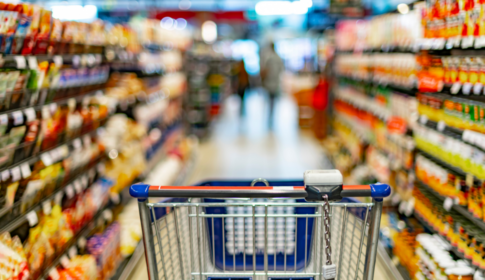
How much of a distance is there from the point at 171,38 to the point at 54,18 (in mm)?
3886

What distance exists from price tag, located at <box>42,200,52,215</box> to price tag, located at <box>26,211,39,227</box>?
0.11m

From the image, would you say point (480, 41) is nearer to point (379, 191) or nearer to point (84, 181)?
point (379, 191)

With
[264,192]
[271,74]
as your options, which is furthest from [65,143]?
[271,74]

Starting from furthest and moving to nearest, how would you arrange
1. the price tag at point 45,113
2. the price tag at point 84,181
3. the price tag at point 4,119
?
the price tag at point 84,181, the price tag at point 45,113, the price tag at point 4,119

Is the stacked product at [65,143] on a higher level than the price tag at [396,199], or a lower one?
higher

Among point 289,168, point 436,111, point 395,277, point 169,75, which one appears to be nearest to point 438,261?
point 395,277

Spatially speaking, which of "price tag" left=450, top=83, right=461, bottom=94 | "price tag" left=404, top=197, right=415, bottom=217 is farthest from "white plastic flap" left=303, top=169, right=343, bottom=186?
"price tag" left=404, top=197, right=415, bottom=217

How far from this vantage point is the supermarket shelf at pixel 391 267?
2.84 meters

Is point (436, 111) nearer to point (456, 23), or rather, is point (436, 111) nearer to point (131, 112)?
point (456, 23)

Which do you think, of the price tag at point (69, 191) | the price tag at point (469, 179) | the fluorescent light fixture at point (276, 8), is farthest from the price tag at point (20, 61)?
the fluorescent light fixture at point (276, 8)

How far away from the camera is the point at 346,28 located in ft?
18.6

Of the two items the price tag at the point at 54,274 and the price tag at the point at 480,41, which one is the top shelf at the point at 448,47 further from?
the price tag at the point at 54,274

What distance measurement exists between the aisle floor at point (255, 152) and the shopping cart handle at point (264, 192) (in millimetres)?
1776

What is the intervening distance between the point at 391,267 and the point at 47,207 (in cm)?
237
